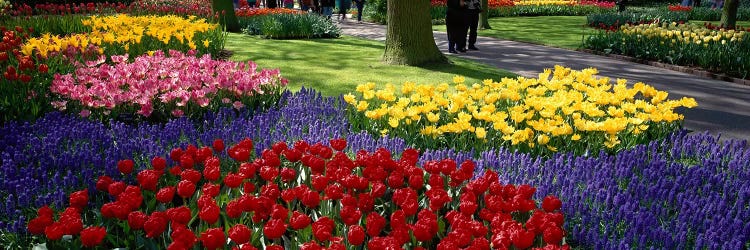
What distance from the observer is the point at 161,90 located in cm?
560

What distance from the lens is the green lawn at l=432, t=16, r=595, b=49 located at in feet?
50.2

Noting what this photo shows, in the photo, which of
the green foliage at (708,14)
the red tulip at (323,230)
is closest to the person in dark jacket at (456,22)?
the red tulip at (323,230)

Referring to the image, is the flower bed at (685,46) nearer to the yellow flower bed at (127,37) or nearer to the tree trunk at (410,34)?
the tree trunk at (410,34)

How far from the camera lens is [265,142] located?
4285 millimetres

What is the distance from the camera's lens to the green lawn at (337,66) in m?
8.94

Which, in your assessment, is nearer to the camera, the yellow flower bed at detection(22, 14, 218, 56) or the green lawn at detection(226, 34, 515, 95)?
the yellow flower bed at detection(22, 14, 218, 56)

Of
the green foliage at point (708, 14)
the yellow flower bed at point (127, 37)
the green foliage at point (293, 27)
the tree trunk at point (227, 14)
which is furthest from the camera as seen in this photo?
the green foliage at point (708, 14)

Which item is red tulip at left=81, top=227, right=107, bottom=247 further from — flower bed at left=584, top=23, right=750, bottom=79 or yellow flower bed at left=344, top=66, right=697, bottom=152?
flower bed at left=584, top=23, right=750, bottom=79

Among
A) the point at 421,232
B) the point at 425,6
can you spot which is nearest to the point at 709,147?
the point at 421,232

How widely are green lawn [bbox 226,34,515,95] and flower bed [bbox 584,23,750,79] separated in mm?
3329

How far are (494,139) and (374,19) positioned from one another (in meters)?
17.8

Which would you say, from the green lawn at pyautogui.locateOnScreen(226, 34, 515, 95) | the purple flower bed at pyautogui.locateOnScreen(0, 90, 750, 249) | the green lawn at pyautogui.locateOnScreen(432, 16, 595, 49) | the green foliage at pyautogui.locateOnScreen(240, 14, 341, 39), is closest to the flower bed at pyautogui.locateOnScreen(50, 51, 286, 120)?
the purple flower bed at pyautogui.locateOnScreen(0, 90, 750, 249)

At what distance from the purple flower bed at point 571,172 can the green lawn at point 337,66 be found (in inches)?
146

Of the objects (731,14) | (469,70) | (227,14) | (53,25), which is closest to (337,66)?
(469,70)
